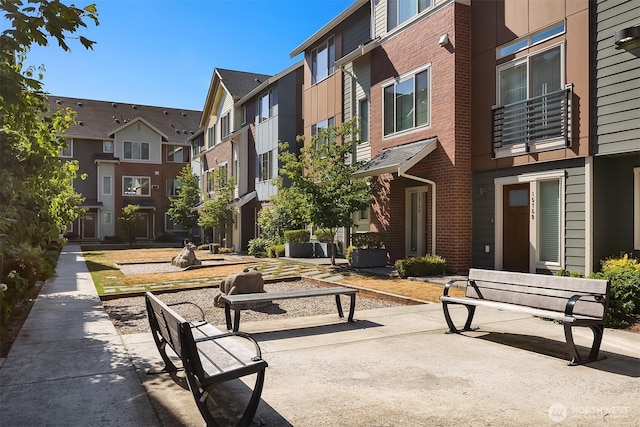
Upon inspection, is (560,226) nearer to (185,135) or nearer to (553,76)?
(553,76)


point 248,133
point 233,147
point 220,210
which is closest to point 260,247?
point 220,210

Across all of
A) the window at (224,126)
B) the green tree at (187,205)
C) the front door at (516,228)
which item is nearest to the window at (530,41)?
the front door at (516,228)

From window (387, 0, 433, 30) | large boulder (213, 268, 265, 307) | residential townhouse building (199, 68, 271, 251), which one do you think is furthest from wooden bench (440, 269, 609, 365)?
residential townhouse building (199, 68, 271, 251)

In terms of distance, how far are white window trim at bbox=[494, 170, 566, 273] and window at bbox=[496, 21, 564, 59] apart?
127 inches

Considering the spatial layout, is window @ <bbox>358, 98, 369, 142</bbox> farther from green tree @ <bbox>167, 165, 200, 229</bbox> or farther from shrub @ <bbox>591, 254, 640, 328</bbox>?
green tree @ <bbox>167, 165, 200, 229</bbox>

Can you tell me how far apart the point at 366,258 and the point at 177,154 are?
37.0 metres

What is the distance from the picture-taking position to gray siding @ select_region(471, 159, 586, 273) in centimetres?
1079

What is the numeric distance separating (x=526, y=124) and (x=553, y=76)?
1.24 m

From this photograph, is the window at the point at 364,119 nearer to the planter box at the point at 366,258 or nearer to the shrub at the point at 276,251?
the planter box at the point at 366,258

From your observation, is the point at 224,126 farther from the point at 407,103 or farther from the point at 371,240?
the point at 371,240

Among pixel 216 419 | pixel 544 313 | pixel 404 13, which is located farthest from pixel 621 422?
pixel 404 13

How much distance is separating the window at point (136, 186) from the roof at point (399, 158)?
34.2 metres

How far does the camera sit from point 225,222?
30578mm

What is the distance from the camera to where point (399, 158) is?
14305 mm
